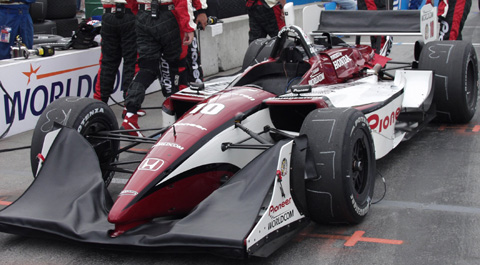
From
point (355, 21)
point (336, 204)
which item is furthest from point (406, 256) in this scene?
point (355, 21)

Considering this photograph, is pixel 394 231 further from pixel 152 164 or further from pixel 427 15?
pixel 427 15

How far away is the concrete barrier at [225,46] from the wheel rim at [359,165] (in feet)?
19.9

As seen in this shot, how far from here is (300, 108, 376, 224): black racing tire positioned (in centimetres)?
433

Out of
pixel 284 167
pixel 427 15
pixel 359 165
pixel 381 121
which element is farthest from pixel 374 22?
pixel 284 167

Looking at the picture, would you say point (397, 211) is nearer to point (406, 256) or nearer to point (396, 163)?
point (406, 256)

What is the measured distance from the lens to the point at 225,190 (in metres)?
4.20

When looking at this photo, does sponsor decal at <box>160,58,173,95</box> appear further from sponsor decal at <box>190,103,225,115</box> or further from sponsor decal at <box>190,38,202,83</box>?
sponsor decal at <box>190,103,225,115</box>

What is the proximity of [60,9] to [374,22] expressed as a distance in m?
6.87

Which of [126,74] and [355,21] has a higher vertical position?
[355,21]

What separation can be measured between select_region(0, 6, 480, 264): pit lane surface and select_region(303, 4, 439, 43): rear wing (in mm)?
1664

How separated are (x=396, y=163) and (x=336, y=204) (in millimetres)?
1947

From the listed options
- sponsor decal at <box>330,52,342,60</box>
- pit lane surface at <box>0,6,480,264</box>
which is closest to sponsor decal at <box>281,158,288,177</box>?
pit lane surface at <box>0,6,480,264</box>

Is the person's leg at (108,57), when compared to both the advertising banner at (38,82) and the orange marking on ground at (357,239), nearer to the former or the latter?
the advertising banner at (38,82)

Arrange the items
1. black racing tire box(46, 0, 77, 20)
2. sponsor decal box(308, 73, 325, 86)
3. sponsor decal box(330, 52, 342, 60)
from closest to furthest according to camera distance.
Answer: sponsor decal box(308, 73, 325, 86) → sponsor decal box(330, 52, 342, 60) → black racing tire box(46, 0, 77, 20)
